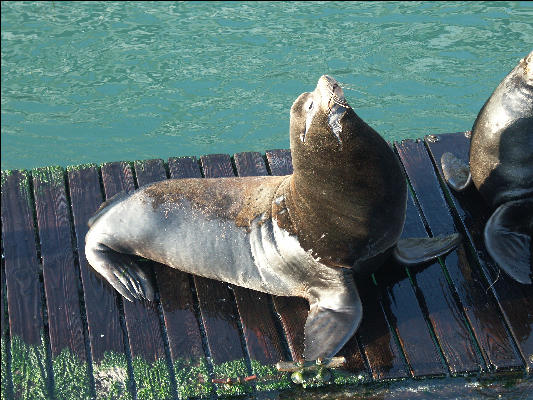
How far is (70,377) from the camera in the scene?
484 centimetres

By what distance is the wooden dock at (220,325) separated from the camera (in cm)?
476

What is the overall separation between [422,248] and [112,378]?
6.82 ft

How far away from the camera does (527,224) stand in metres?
5.43

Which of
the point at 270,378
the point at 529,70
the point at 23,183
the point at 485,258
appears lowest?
the point at 270,378

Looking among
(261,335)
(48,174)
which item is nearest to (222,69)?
(48,174)

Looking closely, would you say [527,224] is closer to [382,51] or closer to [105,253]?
[105,253]

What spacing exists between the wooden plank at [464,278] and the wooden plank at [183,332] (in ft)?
5.35

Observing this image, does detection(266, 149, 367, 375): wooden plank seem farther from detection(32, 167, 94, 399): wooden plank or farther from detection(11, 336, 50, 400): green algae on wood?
detection(11, 336, 50, 400): green algae on wood

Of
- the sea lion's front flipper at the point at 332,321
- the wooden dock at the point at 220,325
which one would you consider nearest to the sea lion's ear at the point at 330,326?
the sea lion's front flipper at the point at 332,321

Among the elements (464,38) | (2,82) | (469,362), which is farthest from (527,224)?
(2,82)

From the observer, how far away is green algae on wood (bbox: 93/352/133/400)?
15.5ft

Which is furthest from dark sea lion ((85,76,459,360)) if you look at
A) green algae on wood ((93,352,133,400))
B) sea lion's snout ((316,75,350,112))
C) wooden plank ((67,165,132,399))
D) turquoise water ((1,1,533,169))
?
turquoise water ((1,1,533,169))

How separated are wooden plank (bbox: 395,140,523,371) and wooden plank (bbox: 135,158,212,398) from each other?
1631mm

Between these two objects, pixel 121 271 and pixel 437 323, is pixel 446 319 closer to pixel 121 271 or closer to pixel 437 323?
pixel 437 323
